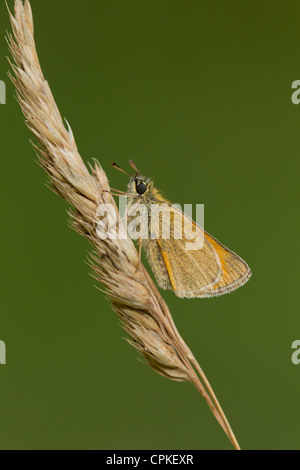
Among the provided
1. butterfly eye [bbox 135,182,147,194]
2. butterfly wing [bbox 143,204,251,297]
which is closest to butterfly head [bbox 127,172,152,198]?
butterfly eye [bbox 135,182,147,194]

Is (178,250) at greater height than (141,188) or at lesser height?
lesser

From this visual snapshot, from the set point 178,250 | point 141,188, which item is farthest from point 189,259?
point 141,188

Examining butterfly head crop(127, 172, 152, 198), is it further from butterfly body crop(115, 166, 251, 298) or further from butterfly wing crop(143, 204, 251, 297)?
butterfly wing crop(143, 204, 251, 297)

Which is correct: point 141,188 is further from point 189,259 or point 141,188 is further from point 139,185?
point 189,259

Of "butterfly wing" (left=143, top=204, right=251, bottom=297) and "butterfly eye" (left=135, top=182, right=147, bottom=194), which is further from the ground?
"butterfly eye" (left=135, top=182, right=147, bottom=194)

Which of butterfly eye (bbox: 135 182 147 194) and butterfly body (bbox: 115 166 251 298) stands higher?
butterfly eye (bbox: 135 182 147 194)

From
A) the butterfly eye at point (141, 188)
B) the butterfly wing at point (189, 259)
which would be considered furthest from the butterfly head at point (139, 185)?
the butterfly wing at point (189, 259)

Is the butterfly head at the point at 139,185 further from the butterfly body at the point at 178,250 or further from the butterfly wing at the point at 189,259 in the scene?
the butterfly wing at the point at 189,259

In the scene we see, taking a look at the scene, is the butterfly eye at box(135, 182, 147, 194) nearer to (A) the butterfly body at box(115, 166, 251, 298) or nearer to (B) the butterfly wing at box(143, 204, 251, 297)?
(A) the butterfly body at box(115, 166, 251, 298)

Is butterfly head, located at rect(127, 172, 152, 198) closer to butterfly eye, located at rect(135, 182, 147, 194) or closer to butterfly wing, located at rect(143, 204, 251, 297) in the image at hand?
butterfly eye, located at rect(135, 182, 147, 194)
